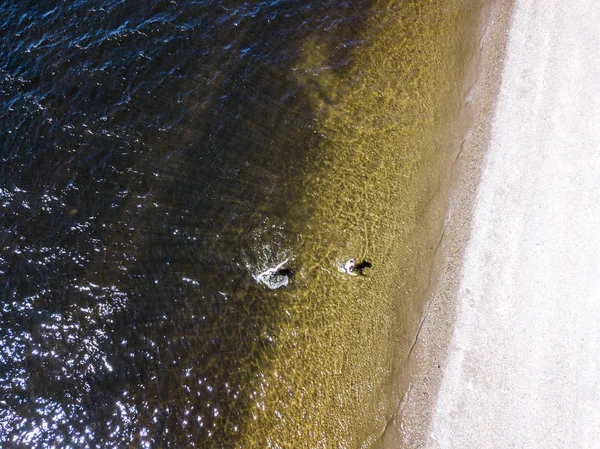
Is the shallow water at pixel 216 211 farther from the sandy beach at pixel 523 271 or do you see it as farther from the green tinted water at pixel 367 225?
the sandy beach at pixel 523 271

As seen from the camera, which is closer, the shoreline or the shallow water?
the shoreline

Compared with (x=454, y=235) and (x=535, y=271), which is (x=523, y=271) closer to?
(x=535, y=271)

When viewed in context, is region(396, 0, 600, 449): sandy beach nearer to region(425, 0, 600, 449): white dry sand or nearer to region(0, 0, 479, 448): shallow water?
region(425, 0, 600, 449): white dry sand

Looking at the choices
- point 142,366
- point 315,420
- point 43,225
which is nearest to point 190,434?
point 142,366

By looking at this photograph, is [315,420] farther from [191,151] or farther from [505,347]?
[191,151]

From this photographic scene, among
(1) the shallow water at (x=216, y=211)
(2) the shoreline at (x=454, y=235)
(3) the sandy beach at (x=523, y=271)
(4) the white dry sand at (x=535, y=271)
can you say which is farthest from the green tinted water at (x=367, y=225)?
(4) the white dry sand at (x=535, y=271)

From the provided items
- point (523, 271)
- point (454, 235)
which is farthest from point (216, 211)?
point (523, 271)

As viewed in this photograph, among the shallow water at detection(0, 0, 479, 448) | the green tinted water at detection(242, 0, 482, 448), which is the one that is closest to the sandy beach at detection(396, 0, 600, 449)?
the green tinted water at detection(242, 0, 482, 448)
